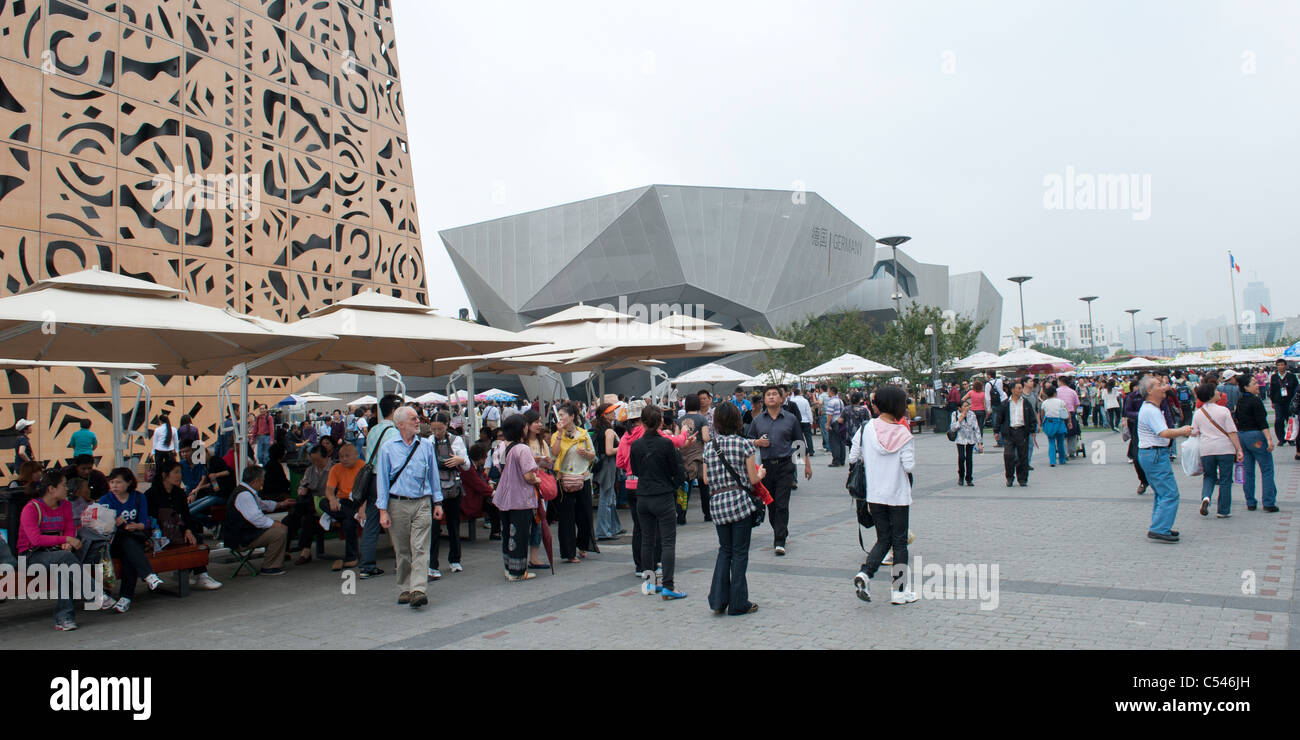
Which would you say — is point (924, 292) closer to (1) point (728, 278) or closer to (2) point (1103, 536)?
(1) point (728, 278)

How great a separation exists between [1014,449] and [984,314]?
6727 centimetres

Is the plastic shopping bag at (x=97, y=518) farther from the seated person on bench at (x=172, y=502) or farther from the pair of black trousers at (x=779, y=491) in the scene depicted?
the pair of black trousers at (x=779, y=491)

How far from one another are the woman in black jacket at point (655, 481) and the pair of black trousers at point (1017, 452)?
302 inches

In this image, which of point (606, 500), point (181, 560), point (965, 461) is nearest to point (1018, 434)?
point (965, 461)

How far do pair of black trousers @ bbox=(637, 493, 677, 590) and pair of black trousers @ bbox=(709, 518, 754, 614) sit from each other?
56cm

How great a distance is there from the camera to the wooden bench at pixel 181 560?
7051mm

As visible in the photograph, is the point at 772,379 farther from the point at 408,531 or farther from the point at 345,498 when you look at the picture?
the point at 408,531

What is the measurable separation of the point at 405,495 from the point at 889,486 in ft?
12.5

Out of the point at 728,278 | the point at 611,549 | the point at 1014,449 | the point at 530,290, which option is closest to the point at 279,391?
the point at 611,549

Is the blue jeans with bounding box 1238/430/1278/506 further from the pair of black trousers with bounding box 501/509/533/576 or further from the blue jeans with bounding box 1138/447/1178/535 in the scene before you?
the pair of black trousers with bounding box 501/509/533/576

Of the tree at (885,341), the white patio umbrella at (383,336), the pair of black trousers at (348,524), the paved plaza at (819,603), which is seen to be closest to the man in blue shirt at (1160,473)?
the paved plaza at (819,603)

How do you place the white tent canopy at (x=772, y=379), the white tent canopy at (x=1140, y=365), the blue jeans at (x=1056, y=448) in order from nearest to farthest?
the blue jeans at (x=1056, y=448), the white tent canopy at (x=772, y=379), the white tent canopy at (x=1140, y=365)

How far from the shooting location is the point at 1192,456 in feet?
28.3
